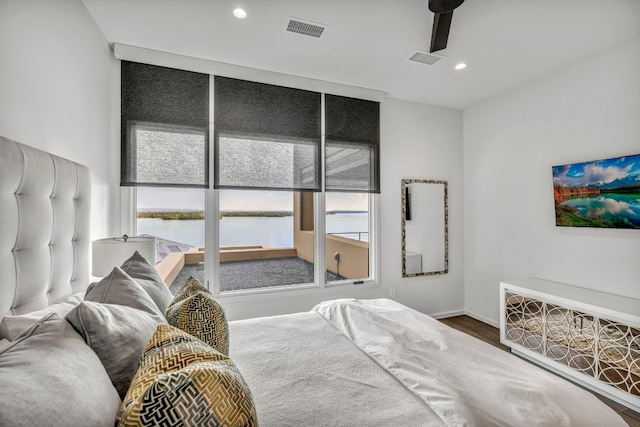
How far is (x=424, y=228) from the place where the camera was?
3746mm

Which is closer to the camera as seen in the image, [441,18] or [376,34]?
[441,18]

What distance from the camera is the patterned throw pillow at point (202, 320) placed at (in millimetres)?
1128

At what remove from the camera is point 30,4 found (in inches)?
57.0

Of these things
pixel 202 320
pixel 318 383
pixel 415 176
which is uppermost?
pixel 415 176

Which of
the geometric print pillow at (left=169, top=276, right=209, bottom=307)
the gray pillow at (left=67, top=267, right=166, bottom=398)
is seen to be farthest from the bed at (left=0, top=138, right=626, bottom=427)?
the geometric print pillow at (left=169, top=276, right=209, bottom=307)

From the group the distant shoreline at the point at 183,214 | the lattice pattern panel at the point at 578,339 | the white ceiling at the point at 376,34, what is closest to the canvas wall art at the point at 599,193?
the lattice pattern panel at the point at 578,339

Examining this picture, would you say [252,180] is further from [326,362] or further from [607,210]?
[607,210]

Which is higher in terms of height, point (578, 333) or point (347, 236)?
point (347, 236)

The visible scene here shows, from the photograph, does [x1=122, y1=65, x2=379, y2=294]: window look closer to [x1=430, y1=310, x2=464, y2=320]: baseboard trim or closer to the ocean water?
the ocean water

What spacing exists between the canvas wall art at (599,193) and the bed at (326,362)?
1.95 m

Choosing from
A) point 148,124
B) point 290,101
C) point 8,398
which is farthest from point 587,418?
point 148,124

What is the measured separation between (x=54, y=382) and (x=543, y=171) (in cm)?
382

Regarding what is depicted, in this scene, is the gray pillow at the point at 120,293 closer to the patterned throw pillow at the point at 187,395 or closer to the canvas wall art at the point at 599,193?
A: the patterned throw pillow at the point at 187,395

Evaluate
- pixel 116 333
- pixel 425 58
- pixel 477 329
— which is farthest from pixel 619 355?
pixel 116 333
